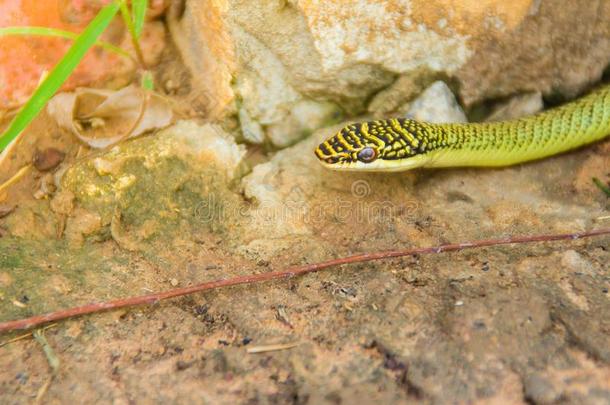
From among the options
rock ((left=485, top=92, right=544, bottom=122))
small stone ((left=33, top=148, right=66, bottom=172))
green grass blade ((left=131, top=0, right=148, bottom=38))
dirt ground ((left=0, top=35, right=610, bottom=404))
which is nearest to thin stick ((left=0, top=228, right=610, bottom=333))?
dirt ground ((left=0, top=35, right=610, bottom=404))

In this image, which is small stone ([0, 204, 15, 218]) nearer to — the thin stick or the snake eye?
the thin stick

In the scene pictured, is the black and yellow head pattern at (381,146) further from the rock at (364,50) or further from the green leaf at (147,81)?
the green leaf at (147,81)

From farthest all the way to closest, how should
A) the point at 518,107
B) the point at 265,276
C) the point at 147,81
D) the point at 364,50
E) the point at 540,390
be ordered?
the point at 518,107, the point at 364,50, the point at 147,81, the point at 265,276, the point at 540,390

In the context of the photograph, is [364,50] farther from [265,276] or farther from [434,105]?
[265,276]

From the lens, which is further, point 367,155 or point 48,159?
point 367,155

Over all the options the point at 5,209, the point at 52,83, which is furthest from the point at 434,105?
the point at 5,209
